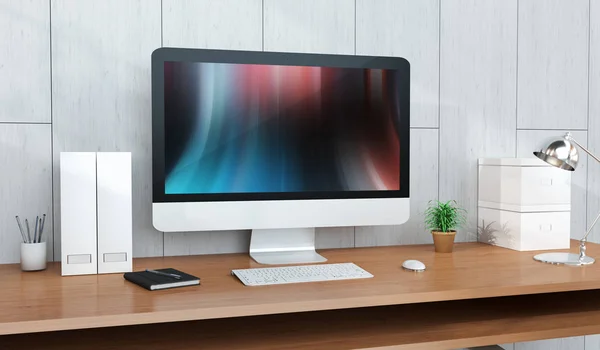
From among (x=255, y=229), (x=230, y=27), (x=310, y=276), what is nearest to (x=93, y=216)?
(x=255, y=229)

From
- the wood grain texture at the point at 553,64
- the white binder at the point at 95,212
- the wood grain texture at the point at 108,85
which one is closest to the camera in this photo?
the white binder at the point at 95,212

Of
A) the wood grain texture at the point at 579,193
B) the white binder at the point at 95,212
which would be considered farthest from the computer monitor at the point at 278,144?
the wood grain texture at the point at 579,193

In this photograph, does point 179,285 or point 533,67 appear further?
point 533,67

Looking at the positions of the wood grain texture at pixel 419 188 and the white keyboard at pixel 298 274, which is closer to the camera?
the white keyboard at pixel 298 274

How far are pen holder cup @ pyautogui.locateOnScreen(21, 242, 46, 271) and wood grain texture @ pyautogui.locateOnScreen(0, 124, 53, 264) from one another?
0.17 meters

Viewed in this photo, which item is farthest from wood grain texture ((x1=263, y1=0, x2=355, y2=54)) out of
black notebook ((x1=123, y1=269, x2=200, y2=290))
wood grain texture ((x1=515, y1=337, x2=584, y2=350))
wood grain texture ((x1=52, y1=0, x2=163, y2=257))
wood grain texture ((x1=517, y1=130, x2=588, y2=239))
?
wood grain texture ((x1=515, y1=337, x2=584, y2=350))

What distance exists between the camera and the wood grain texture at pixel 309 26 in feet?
6.64

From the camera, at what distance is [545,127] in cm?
237

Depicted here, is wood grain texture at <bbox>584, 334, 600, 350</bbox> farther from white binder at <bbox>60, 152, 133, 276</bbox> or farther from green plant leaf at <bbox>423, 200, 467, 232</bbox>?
white binder at <bbox>60, 152, 133, 276</bbox>

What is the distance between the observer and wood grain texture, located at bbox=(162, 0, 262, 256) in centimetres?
193

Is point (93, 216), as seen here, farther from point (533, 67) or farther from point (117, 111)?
point (533, 67)

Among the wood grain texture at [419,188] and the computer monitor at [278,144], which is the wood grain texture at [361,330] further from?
the wood grain texture at [419,188]

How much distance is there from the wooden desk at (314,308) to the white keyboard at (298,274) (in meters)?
0.03

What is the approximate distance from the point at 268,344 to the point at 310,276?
0.70ft
